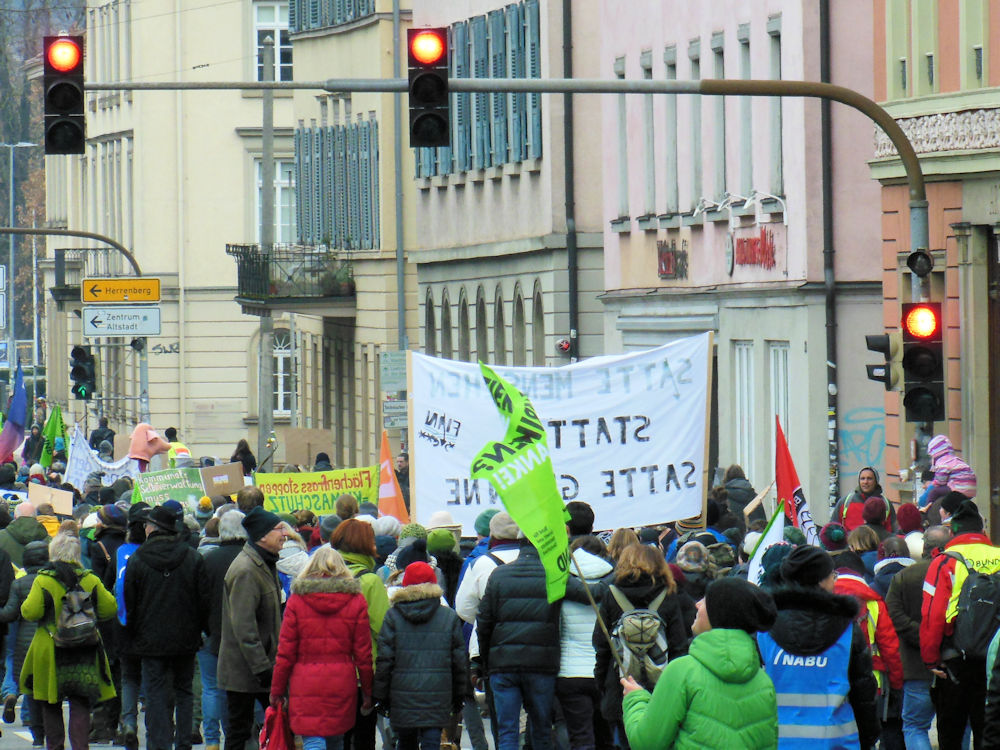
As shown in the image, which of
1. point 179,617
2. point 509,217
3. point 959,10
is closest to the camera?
point 179,617

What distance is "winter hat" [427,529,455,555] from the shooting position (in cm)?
1617

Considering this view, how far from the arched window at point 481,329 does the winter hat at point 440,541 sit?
1000 inches

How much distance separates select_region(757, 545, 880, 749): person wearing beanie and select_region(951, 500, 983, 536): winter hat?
12.1 ft

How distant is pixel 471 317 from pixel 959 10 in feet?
64.7

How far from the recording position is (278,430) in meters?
60.8

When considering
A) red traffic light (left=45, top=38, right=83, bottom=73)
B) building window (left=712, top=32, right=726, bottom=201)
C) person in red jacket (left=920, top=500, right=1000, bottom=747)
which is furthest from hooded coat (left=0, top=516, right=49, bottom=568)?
building window (left=712, top=32, right=726, bottom=201)

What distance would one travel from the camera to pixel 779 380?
28.9 meters

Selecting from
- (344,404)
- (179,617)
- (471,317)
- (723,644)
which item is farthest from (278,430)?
(723,644)

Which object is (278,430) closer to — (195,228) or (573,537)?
(195,228)

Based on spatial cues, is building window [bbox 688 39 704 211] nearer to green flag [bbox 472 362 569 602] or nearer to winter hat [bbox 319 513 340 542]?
winter hat [bbox 319 513 340 542]

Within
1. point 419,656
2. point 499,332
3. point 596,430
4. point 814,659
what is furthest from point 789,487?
point 499,332

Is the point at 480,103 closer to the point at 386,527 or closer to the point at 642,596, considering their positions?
the point at 386,527

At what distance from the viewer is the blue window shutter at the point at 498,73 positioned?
39.8m

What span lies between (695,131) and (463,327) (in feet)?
38.3
